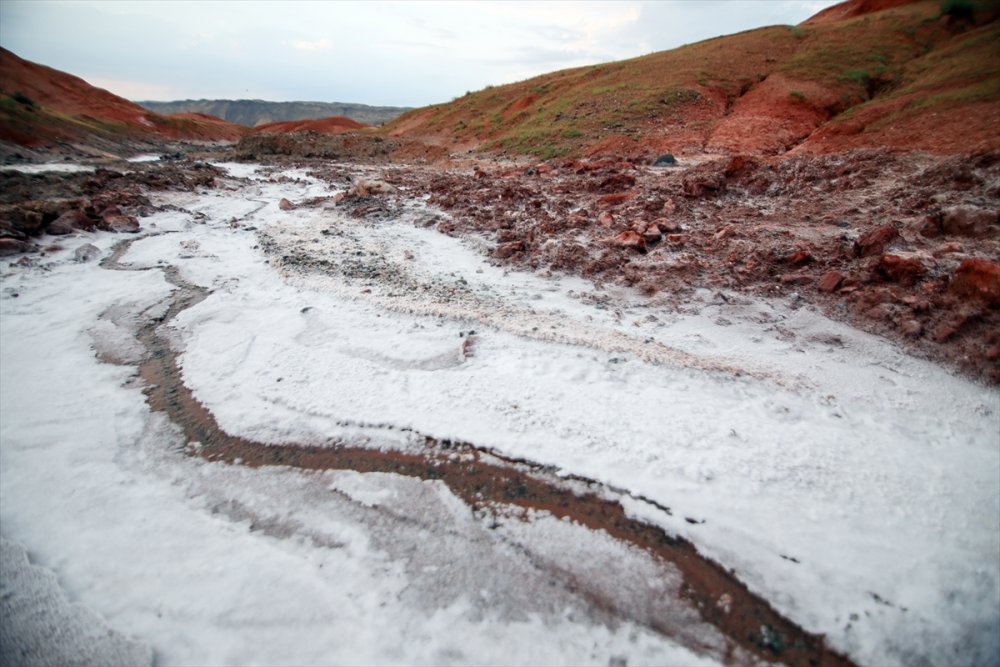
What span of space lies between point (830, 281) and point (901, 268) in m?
0.49

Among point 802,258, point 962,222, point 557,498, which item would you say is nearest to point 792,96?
point 962,222

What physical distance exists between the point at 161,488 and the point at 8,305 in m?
3.91

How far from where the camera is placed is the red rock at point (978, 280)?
3.15 metres

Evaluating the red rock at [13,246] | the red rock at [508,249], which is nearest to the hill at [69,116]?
→ the red rock at [13,246]

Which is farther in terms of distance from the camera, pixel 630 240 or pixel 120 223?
pixel 120 223

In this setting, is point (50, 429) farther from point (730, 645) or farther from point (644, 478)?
point (730, 645)

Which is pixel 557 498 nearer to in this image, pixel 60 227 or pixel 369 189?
pixel 369 189

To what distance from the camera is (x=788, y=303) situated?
13.1 feet

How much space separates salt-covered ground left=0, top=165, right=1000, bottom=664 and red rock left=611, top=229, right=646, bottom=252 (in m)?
1.00

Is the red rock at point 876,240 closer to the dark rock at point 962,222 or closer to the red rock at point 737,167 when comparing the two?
the dark rock at point 962,222

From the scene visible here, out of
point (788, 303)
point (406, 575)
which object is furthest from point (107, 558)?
point (788, 303)

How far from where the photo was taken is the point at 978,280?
323 cm

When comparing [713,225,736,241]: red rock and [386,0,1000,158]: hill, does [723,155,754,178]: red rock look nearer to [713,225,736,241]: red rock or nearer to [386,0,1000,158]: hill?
[713,225,736,241]: red rock

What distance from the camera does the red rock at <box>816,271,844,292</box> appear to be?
158 inches
